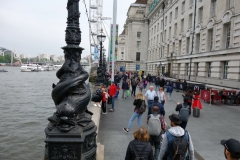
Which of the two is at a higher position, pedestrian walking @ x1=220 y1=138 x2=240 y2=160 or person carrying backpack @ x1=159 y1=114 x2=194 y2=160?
pedestrian walking @ x1=220 y1=138 x2=240 y2=160

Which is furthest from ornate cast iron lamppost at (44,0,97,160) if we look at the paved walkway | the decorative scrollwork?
the paved walkway

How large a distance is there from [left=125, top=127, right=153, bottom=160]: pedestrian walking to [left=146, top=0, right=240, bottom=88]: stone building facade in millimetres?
16455

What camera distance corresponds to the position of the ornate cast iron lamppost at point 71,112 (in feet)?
10.6

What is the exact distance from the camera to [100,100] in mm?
10023

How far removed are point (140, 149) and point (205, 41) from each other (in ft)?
75.7

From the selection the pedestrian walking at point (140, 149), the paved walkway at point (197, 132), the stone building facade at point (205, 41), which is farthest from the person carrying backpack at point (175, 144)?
the stone building facade at point (205, 41)

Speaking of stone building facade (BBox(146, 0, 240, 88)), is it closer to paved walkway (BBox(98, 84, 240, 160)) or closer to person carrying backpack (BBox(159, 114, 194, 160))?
paved walkway (BBox(98, 84, 240, 160))

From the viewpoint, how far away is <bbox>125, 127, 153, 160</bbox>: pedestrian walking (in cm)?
352

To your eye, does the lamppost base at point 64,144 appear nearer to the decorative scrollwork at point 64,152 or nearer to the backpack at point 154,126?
the decorative scrollwork at point 64,152

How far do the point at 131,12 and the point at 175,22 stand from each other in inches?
1263

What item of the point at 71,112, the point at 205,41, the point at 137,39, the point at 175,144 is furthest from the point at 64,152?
the point at 137,39

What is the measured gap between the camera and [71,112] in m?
3.33

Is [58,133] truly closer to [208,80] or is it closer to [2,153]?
[2,153]

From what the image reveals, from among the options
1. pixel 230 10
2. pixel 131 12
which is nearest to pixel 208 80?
pixel 230 10
